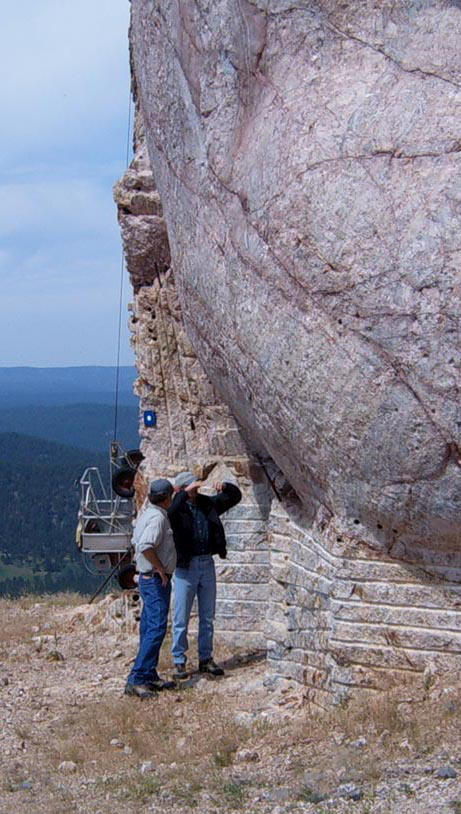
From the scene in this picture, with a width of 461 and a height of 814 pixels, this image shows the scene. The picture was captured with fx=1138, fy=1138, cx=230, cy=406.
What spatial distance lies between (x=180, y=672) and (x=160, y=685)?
0.33 metres

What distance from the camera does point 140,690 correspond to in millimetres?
8242

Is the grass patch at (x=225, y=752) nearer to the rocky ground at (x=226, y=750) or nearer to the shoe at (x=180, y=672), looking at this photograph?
the rocky ground at (x=226, y=750)

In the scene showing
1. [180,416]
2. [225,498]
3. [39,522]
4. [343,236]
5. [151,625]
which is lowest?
[39,522]

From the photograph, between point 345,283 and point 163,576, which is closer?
point 345,283

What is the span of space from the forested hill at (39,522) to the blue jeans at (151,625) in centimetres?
1612

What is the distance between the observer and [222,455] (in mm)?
10352

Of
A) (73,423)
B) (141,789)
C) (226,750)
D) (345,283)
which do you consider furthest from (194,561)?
(73,423)

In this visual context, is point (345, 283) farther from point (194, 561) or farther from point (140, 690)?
point (140, 690)

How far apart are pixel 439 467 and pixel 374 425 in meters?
0.47

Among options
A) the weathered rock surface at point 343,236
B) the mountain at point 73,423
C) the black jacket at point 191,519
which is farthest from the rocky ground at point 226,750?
the mountain at point 73,423

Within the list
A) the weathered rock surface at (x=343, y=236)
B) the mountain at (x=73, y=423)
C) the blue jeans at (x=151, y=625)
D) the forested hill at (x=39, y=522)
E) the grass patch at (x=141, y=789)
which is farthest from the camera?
the mountain at (x=73, y=423)

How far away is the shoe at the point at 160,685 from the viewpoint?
834 cm

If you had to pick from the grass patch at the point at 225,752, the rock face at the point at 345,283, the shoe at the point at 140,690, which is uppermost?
the rock face at the point at 345,283

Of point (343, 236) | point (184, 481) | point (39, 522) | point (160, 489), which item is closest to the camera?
point (343, 236)
